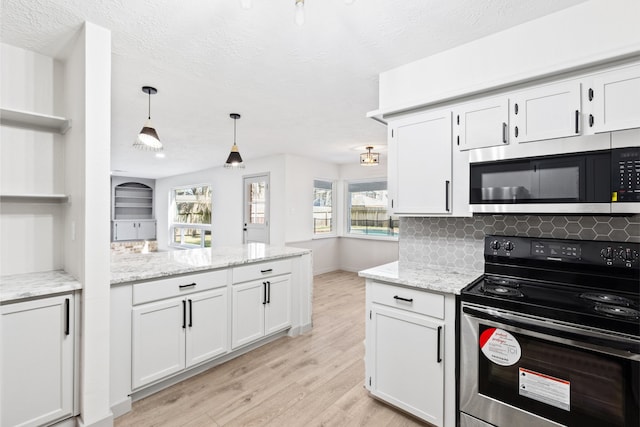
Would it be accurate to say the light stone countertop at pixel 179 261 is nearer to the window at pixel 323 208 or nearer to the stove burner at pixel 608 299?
the stove burner at pixel 608 299

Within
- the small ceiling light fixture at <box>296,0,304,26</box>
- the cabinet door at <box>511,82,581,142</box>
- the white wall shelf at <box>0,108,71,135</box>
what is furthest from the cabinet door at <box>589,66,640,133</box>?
the white wall shelf at <box>0,108,71,135</box>

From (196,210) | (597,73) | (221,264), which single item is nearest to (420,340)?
(221,264)

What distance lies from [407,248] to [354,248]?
4.12m

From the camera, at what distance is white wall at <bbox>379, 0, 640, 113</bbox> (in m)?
1.57

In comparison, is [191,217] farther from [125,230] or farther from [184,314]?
[184,314]

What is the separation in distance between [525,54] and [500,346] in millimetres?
1745

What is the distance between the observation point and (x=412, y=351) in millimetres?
1865

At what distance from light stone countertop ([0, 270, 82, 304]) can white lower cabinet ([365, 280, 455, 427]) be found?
1898 mm

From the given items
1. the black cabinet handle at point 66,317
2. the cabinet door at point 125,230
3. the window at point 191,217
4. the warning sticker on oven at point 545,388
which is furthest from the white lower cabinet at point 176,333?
the cabinet door at point 125,230

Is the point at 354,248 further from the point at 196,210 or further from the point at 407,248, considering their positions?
the point at 196,210

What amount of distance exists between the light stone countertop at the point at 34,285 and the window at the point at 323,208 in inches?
183

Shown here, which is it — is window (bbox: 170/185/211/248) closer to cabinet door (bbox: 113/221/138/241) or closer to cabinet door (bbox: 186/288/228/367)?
cabinet door (bbox: 113/221/138/241)

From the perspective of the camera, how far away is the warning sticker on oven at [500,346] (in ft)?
4.88

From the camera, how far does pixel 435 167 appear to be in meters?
2.10
